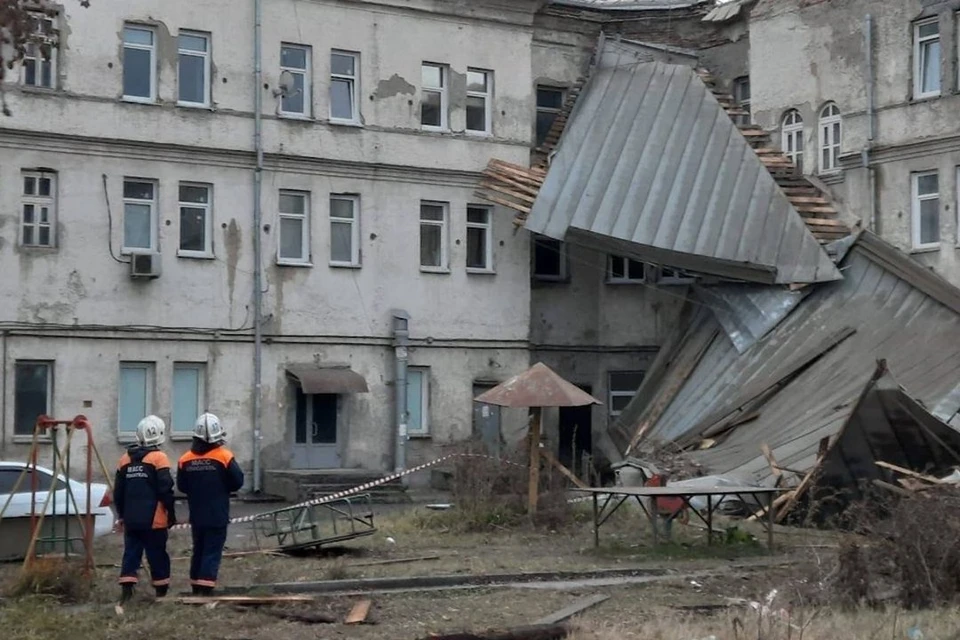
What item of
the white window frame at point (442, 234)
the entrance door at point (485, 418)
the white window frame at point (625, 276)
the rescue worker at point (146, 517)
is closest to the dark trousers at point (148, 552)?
the rescue worker at point (146, 517)

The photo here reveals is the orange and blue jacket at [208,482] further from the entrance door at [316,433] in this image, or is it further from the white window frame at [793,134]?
the white window frame at [793,134]

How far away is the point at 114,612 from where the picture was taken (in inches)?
535

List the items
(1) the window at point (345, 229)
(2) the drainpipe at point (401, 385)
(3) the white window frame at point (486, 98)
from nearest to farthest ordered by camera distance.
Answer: (1) the window at point (345, 229) < (2) the drainpipe at point (401, 385) < (3) the white window frame at point (486, 98)

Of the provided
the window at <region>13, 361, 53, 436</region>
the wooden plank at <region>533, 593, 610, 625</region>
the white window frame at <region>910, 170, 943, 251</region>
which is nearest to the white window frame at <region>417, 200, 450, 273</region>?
the window at <region>13, 361, 53, 436</region>

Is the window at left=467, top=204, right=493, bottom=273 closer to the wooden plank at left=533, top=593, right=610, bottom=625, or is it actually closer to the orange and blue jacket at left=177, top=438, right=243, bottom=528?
the wooden plank at left=533, top=593, right=610, bottom=625

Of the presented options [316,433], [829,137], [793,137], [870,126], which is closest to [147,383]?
[316,433]

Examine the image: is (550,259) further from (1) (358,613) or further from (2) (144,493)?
(1) (358,613)

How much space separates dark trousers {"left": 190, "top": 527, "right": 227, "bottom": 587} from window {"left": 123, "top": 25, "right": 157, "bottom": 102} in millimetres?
17003

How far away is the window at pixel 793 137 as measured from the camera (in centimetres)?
3269

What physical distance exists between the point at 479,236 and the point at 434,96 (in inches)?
124

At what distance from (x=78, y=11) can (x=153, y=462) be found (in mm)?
16692

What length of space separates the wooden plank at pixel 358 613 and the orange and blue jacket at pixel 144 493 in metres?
1.99

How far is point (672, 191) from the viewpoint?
31.5 meters

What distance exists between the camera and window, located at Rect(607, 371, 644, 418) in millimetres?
35875
